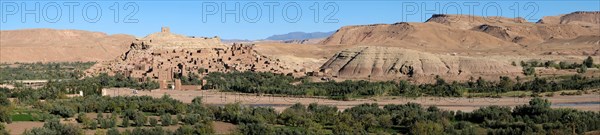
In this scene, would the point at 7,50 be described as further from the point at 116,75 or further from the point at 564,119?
the point at 564,119

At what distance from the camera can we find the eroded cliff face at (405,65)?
57.0 metres

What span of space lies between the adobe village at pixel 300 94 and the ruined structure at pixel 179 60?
0.38 feet

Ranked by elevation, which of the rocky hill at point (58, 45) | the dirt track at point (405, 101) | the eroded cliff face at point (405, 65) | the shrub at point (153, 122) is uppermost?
the rocky hill at point (58, 45)

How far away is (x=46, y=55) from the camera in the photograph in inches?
4717

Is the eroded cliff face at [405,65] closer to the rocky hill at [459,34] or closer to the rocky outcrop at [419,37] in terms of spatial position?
the rocky hill at [459,34]

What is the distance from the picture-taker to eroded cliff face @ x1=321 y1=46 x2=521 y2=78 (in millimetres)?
57031

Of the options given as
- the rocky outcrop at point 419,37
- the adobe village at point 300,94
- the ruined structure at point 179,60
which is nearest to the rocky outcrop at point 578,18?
the rocky outcrop at point 419,37

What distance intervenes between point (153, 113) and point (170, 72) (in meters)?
21.7

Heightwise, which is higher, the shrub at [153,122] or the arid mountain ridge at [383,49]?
the arid mountain ridge at [383,49]

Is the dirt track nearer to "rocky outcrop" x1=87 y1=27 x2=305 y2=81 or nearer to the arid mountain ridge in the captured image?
"rocky outcrop" x1=87 y1=27 x2=305 y2=81

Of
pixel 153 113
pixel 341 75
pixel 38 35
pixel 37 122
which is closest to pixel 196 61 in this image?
pixel 341 75

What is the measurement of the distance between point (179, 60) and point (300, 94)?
16.9 m

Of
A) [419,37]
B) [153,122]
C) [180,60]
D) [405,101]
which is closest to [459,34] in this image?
[419,37]

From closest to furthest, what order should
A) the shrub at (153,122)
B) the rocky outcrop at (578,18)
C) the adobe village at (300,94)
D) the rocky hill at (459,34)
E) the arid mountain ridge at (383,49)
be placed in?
the adobe village at (300,94) → the shrub at (153,122) → the arid mountain ridge at (383,49) → the rocky hill at (459,34) → the rocky outcrop at (578,18)
